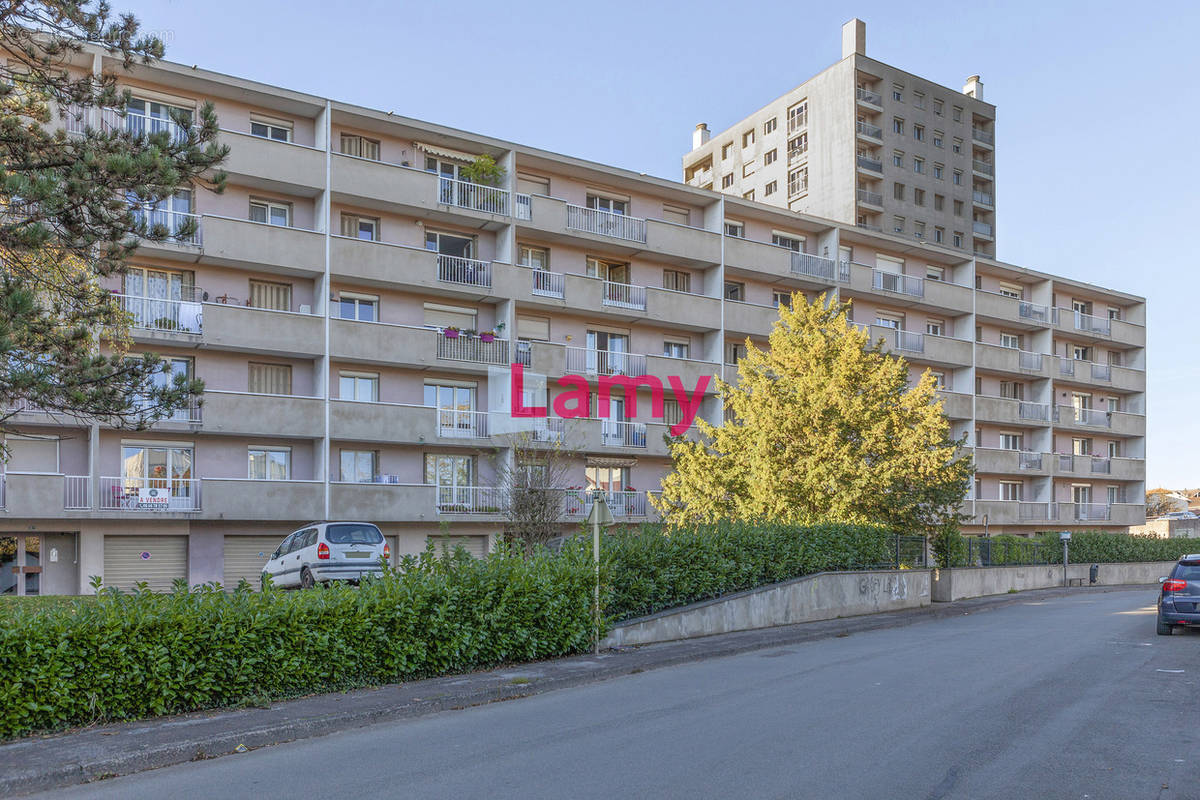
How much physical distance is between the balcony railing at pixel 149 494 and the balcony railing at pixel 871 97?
42.4 meters

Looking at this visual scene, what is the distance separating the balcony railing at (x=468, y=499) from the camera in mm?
32219

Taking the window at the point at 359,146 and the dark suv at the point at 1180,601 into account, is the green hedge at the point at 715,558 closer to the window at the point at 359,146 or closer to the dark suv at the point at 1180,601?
the dark suv at the point at 1180,601

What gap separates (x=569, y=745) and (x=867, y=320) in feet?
129

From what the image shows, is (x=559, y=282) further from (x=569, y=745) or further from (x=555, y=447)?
(x=569, y=745)

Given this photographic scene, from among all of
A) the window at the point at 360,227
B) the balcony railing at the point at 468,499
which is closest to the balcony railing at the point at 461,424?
the balcony railing at the point at 468,499

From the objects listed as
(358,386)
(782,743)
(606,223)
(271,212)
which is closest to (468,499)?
(358,386)

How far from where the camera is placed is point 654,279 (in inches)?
1523

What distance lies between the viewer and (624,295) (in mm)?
37031

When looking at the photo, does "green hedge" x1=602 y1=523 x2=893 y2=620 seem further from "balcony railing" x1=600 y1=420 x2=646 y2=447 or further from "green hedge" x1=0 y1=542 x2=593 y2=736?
"balcony railing" x1=600 y1=420 x2=646 y2=447

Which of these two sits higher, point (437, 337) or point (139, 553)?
point (437, 337)

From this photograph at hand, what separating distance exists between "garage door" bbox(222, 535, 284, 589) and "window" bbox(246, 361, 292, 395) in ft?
14.1

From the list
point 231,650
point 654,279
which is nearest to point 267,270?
point 654,279

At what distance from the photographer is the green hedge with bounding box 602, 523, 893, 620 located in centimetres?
1608

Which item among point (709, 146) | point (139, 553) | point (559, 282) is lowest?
point (139, 553)
